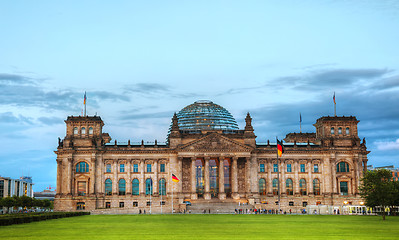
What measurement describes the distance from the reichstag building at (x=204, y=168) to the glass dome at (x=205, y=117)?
53.6ft

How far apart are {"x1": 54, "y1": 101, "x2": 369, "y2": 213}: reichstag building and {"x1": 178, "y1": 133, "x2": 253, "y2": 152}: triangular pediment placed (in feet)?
0.85

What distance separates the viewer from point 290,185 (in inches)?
5704

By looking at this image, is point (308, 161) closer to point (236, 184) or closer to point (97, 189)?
point (236, 184)

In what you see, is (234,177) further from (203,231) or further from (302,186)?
(203,231)

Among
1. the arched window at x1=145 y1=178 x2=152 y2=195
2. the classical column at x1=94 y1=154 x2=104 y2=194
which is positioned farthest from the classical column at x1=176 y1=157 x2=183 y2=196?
the classical column at x1=94 y1=154 x2=104 y2=194

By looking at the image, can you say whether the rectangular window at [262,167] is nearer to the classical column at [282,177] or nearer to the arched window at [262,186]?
the arched window at [262,186]

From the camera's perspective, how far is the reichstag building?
139 m

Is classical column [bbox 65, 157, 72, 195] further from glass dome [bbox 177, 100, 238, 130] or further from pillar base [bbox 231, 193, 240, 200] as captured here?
pillar base [bbox 231, 193, 240, 200]

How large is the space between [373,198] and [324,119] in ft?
189

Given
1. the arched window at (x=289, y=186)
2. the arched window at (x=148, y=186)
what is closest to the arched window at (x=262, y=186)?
the arched window at (x=289, y=186)

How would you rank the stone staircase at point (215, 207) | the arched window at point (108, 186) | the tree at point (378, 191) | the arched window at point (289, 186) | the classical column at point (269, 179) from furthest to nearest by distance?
the arched window at point (289, 186)
the classical column at point (269, 179)
the arched window at point (108, 186)
the stone staircase at point (215, 207)
the tree at point (378, 191)

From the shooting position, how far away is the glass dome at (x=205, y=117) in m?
163

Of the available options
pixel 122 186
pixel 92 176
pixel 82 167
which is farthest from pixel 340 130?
pixel 82 167

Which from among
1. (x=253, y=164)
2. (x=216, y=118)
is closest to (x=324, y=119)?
(x=253, y=164)
